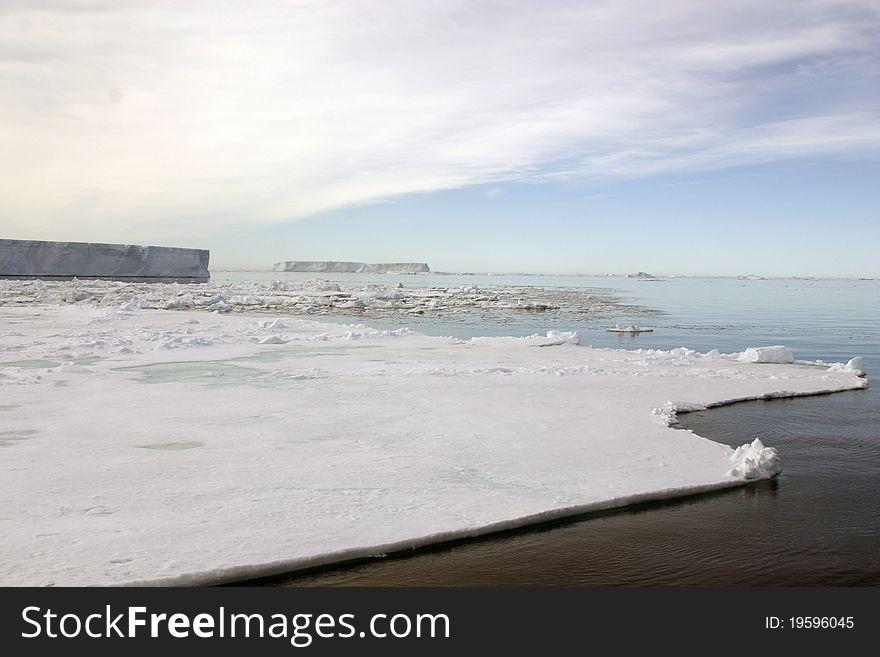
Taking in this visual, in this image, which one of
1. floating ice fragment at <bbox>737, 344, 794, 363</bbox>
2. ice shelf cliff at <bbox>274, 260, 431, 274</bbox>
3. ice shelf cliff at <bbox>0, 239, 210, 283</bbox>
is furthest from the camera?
ice shelf cliff at <bbox>274, 260, 431, 274</bbox>

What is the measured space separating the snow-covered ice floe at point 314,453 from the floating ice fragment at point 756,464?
0.05 ft

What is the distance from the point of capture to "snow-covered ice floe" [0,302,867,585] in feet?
12.9

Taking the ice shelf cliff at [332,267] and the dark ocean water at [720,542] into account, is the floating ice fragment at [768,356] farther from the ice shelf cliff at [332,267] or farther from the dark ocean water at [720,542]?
the ice shelf cliff at [332,267]

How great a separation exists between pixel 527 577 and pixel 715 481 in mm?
2295

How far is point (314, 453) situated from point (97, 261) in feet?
162

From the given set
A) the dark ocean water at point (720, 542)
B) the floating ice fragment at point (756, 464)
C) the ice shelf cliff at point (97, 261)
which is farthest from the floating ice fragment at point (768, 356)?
the ice shelf cliff at point (97, 261)

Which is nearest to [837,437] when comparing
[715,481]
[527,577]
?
[715,481]

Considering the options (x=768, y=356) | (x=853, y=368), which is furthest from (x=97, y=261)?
(x=853, y=368)

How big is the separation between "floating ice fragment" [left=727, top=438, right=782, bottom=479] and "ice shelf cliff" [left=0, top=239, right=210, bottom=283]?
50239 mm

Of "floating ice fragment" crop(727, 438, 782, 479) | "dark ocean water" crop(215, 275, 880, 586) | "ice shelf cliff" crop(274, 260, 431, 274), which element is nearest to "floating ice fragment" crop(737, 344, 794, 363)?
"dark ocean water" crop(215, 275, 880, 586)

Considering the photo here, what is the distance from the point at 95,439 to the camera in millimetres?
6051

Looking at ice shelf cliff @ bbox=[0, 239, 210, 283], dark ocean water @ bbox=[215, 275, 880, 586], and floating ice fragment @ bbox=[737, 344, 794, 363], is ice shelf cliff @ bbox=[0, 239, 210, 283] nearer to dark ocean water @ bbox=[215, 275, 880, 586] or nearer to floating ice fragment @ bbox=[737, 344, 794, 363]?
floating ice fragment @ bbox=[737, 344, 794, 363]

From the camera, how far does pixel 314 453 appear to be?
19.0 ft

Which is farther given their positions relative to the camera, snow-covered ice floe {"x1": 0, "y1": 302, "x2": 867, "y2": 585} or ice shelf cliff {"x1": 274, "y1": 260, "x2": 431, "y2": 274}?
ice shelf cliff {"x1": 274, "y1": 260, "x2": 431, "y2": 274}
